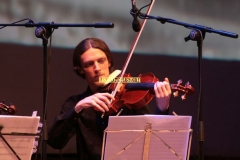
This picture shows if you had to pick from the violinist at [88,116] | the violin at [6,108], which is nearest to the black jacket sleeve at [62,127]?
the violinist at [88,116]

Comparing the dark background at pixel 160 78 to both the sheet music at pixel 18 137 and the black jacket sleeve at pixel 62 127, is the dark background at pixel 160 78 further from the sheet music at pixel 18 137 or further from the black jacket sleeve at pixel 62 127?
the sheet music at pixel 18 137

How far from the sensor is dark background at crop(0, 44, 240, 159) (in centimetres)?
314

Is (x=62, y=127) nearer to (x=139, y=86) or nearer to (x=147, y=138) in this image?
(x=139, y=86)

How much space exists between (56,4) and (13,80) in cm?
63

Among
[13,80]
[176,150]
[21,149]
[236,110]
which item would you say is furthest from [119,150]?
[236,110]

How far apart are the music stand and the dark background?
3.95 ft

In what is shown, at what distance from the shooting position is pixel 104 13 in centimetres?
330

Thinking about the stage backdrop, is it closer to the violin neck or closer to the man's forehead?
Result: the man's forehead

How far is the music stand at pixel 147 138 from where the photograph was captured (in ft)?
6.57

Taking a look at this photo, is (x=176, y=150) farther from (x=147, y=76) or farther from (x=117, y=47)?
(x=117, y=47)

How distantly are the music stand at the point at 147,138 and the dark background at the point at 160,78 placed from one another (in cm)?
120

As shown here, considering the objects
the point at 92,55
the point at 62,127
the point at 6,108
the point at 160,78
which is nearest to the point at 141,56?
the point at 160,78

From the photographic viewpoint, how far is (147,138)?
2.03 meters

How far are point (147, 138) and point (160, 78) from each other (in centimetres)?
141
